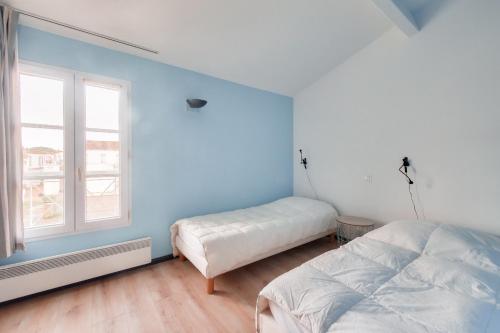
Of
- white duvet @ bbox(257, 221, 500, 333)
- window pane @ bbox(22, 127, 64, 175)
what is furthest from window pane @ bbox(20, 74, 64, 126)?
white duvet @ bbox(257, 221, 500, 333)

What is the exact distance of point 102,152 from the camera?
2.34m

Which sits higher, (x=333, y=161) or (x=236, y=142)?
(x=236, y=142)

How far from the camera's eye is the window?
6.56 feet

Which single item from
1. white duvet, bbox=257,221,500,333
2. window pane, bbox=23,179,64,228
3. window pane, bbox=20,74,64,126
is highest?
window pane, bbox=20,74,64,126

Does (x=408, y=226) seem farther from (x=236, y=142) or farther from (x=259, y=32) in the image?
(x=259, y=32)

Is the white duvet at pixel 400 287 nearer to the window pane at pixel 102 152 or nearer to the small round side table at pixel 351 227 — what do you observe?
the small round side table at pixel 351 227

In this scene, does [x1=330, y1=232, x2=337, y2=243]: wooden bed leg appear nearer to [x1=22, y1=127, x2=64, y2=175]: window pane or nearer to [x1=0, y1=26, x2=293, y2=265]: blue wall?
[x1=0, y1=26, x2=293, y2=265]: blue wall

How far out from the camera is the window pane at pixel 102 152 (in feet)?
7.39

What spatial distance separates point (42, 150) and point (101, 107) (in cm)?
68

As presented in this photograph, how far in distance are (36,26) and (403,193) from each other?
4.24 m

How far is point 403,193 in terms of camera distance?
267 centimetres

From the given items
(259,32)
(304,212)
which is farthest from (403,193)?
(259,32)

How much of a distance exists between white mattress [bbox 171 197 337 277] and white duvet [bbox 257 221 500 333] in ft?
2.60

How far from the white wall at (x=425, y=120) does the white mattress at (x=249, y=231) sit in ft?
2.17
